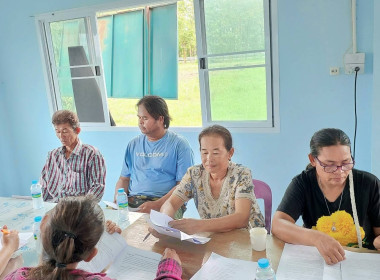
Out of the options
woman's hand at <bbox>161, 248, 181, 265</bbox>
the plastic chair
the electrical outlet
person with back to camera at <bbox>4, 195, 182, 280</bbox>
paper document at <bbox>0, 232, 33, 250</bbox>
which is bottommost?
the plastic chair

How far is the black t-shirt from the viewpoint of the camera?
1.35 meters

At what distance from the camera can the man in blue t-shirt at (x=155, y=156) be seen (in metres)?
2.22

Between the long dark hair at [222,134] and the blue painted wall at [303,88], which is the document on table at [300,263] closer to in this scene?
the long dark hair at [222,134]

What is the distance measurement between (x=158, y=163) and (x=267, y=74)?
1.13 meters

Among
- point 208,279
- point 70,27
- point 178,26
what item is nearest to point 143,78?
point 178,26

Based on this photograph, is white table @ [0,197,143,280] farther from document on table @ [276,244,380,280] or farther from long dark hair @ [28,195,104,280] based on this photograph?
document on table @ [276,244,380,280]

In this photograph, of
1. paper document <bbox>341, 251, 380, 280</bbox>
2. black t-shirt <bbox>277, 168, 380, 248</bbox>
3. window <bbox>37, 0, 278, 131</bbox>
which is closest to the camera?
paper document <bbox>341, 251, 380, 280</bbox>

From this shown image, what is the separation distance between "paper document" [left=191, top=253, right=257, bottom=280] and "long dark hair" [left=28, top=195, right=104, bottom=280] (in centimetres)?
40

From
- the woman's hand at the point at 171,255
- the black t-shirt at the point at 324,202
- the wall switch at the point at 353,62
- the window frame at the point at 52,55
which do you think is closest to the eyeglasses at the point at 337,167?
the black t-shirt at the point at 324,202

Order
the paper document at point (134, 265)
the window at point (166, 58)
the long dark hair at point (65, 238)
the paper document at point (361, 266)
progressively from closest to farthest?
the long dark hair at point (65, 238) → the paper document at point (361, 266) → the paper document at point (134, 265) → the window at point (166, 58)

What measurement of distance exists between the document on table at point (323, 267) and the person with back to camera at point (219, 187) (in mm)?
339

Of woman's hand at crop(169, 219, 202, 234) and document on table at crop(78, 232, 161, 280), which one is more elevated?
woman's hand at crop(169, 219, 202, 234)

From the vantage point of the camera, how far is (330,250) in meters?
1.12

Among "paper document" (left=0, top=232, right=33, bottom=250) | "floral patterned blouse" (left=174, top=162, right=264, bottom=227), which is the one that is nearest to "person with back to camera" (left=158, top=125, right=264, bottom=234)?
"floral patterned blouse" (left=174, top=162, right=264, bottom=227)
